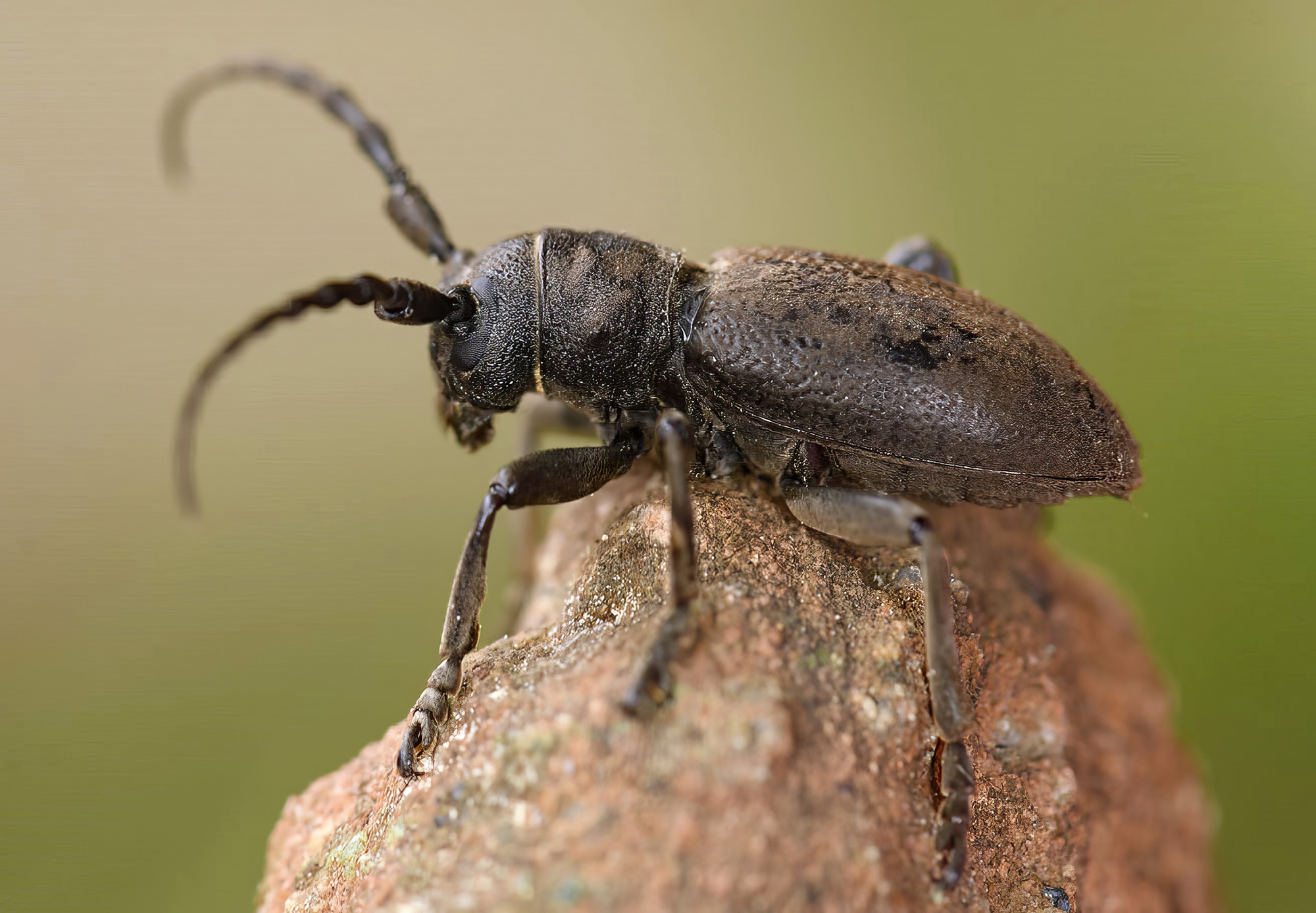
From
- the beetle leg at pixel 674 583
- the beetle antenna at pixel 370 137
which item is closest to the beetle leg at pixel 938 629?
the beetle leg at pixel 674 583

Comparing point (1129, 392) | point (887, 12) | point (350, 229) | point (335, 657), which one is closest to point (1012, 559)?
point (1129, 392)

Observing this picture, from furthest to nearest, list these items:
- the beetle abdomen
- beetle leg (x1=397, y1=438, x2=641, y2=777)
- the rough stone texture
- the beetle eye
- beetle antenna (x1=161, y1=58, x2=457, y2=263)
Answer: beetle antenna (x1=161, y1=58, x2=457, y2=263)
the beetle eye
the beetle abdomen
beetle leg (x1=397, y1=438, x2=641, y2=777)
the rough stone texture

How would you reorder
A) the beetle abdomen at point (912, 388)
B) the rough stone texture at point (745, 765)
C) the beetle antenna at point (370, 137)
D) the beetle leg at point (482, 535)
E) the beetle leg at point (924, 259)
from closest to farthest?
the rough stone texture at point (745, 765) < the beetle leg at point (482, 535) < the beetle abdomen at point (912, 388) < the beetle antenna at point (370, 137) < the beetle leg at point (924, 259)

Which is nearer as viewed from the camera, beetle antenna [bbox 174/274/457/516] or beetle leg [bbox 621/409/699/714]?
beetle leg [bbox 621/409/699/714]

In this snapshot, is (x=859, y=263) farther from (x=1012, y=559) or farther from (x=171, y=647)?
(x=171, y=647)

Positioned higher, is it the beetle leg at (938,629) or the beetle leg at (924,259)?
the beetle leg at (924,259)

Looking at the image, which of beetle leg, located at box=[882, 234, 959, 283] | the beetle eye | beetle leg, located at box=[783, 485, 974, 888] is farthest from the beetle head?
beetle leg, located at box=[882, 234, 959, 283]

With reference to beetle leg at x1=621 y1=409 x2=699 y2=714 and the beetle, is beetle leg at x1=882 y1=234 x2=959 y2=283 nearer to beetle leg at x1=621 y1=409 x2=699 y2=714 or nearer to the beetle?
the beetle

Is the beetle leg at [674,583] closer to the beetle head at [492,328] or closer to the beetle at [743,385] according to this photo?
the beetle at [743,385]
